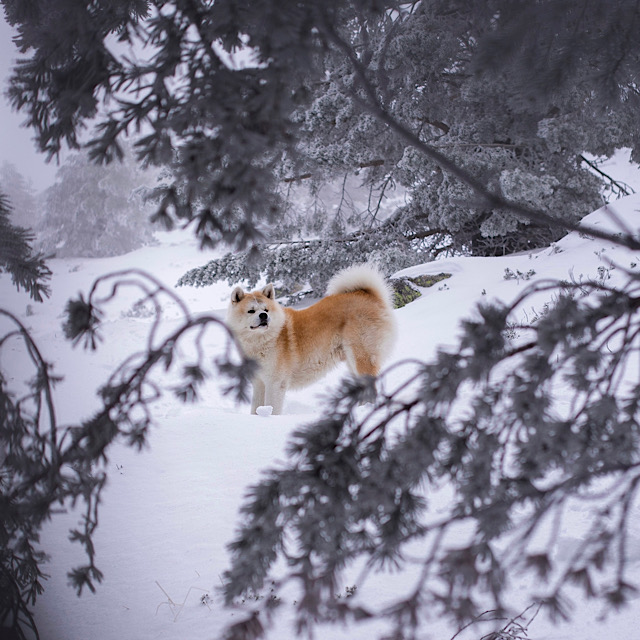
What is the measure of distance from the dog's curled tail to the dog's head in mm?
737

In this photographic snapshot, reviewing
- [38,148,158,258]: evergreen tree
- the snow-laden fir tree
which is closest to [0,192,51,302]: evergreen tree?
[38,148,158,258]: evergreen tree

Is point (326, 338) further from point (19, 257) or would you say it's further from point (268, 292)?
point (19, 257)

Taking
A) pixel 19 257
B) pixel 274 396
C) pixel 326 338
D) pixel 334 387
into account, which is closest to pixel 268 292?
pixel 326 338

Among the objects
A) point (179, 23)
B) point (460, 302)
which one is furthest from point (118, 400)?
point (460, 302)

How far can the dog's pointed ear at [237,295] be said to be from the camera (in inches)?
149

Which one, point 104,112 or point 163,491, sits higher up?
point 104,112

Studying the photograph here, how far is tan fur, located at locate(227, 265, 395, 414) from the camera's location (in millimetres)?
4113

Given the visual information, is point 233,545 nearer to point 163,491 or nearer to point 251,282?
point 163,491

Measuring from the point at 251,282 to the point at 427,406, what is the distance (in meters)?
6.88

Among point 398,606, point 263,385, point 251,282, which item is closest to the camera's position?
point 398,606

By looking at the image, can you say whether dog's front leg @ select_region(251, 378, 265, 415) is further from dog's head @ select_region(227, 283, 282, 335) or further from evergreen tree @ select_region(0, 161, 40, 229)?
evergreen tree @ select_region(0, 161, 40, 229)

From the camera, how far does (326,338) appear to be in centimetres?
432

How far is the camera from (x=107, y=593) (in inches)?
77.7

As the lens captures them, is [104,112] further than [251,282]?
No
